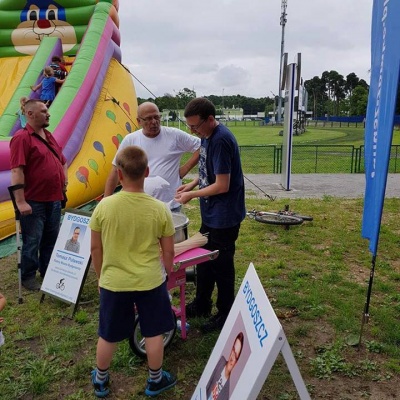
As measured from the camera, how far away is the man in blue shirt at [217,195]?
305 cm

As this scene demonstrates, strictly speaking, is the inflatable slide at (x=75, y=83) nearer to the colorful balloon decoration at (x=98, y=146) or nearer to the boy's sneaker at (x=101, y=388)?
the colorful balloon decoration at (x=98, y=146)

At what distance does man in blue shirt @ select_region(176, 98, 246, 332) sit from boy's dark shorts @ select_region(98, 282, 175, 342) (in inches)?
32.2

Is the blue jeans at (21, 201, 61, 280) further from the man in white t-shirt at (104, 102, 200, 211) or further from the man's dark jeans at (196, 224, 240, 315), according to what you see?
the man's dark jeans at (196, 224, 240, 315)

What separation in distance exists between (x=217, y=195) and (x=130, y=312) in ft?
3.69

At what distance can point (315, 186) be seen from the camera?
1135 cm

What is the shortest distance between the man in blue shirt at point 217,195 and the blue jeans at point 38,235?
5.71ft

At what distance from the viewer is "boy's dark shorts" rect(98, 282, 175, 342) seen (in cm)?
252

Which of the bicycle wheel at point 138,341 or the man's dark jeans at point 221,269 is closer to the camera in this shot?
the bicycle wheel at point 138,341

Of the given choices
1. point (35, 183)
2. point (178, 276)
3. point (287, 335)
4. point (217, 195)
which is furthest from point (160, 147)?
point (287, 335)

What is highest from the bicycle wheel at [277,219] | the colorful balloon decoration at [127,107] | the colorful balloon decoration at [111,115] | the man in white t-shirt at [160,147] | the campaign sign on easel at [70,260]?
the colorful balloon decoration at [127,107]

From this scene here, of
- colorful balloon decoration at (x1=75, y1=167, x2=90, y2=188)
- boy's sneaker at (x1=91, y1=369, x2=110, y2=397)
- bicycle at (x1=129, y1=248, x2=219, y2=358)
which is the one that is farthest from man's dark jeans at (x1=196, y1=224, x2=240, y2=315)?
colorful balloon decoration at (x1=75, y1=167, x2=90, y2=188)

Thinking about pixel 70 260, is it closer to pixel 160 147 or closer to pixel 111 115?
pixel 160 147

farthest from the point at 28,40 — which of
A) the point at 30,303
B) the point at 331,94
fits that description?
the point at 331,94

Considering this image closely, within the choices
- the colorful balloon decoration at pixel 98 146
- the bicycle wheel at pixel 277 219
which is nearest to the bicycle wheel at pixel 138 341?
the bicycle wheel at pixel 277 219
